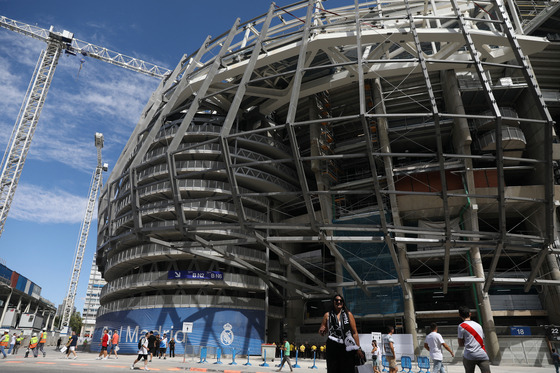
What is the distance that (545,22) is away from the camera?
37.5 meters

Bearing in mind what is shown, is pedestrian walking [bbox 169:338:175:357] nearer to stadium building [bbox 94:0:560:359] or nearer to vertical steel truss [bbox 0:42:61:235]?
stadium building [bbox 94:0:560:359]

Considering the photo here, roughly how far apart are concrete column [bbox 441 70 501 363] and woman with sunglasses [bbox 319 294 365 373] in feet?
93.2

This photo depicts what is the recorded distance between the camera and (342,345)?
17.0 ft

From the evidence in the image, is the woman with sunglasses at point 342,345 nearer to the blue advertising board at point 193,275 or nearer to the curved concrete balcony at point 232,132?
the blue advertising board at point 193,275

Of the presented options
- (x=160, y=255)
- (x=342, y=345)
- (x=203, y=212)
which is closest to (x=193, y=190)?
(x=203, y=212)

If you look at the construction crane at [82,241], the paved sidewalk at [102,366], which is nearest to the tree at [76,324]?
the construction crane at [82,241]

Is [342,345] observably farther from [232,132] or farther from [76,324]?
[76,324]

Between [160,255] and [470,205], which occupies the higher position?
[470,205]

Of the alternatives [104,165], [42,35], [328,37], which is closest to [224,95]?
[328,37]

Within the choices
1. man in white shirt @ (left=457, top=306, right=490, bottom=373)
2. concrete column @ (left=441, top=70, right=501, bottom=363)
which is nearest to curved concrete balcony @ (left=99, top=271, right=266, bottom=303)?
concrete column @ (left=441, top=70, right=501, bottom=363)

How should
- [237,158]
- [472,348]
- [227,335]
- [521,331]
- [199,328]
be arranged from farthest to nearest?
1. [237,158]
2. [227,335]
3. [199,328]
4. [521,331]
5. [472,348]

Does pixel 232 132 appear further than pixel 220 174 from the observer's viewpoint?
Yes

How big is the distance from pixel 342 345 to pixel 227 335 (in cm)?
3101

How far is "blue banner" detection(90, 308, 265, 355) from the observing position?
32.9 meters
